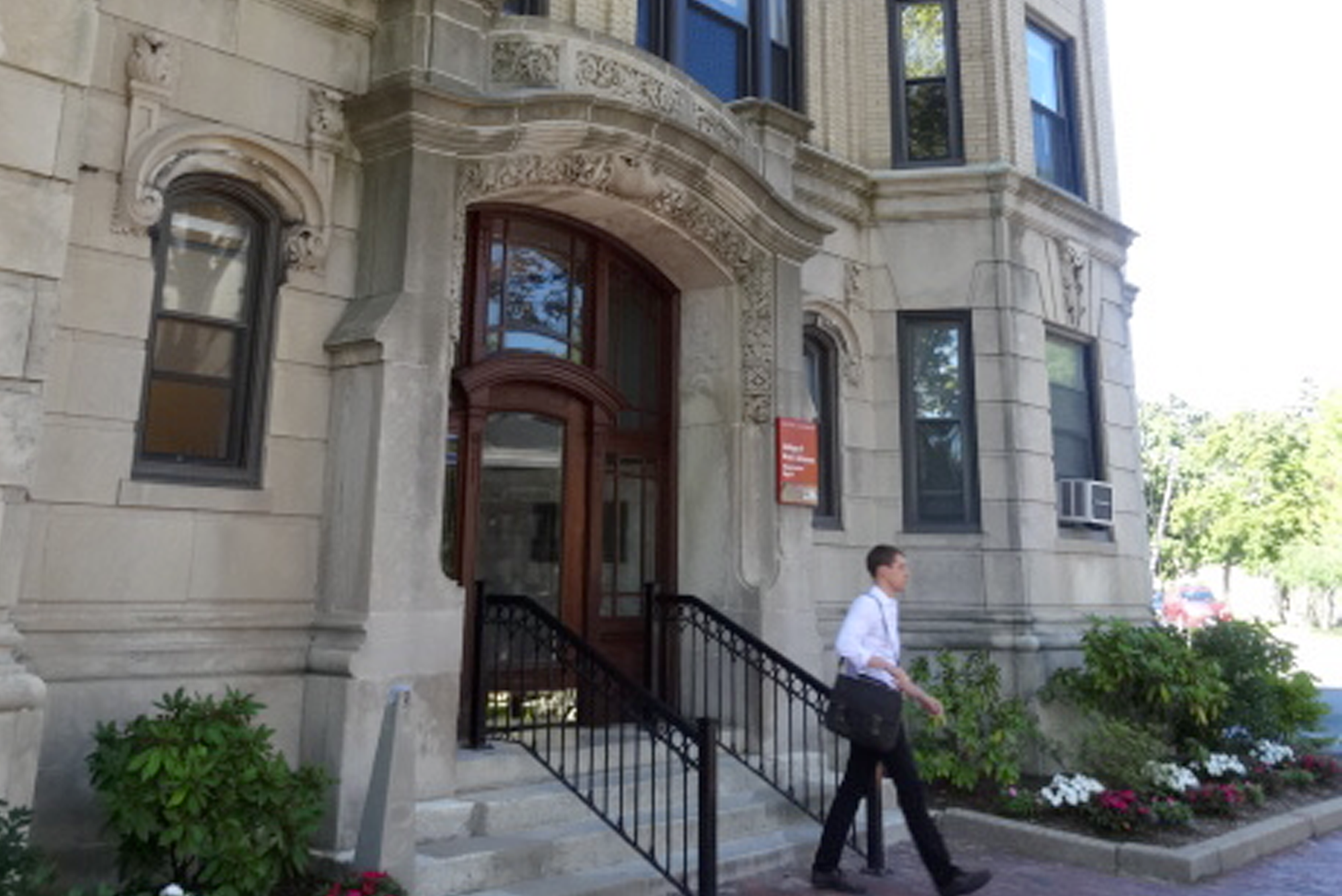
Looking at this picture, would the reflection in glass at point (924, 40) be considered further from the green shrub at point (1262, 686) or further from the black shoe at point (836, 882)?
the black shoe at point (836, 882)

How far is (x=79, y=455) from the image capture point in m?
5.74

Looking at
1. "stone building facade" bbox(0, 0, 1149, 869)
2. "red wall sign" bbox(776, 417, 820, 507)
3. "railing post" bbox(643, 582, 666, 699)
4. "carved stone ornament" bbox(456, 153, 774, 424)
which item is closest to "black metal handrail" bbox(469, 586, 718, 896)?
"railing post" bbox(643, 582, 666, 699)

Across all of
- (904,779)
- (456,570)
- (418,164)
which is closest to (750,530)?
(456,570)

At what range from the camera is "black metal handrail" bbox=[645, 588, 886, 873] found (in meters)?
7.72

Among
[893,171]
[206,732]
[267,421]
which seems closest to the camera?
[206,732]

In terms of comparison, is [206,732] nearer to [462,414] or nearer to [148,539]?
[148,539]

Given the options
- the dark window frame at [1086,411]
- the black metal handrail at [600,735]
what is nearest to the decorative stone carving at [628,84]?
the black metal handrail at [600,735]

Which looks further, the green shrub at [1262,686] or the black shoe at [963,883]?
the green shrub at [1262,686]

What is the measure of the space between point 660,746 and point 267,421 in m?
3.67

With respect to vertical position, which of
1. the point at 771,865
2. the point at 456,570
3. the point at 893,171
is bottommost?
the point at 771,865

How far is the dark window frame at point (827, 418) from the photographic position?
1032 centimetres

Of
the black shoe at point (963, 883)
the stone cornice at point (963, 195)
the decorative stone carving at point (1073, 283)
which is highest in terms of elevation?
the stone cornice at point (963, 195)

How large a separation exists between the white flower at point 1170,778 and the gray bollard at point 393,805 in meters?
6.20

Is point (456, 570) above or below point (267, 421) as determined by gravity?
below
